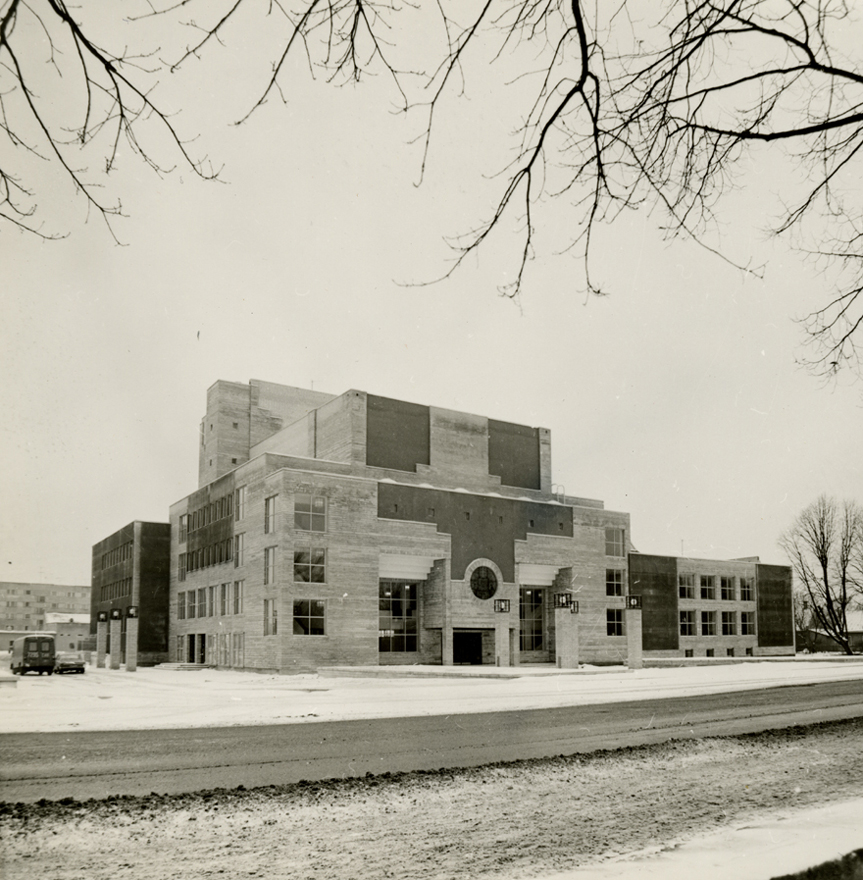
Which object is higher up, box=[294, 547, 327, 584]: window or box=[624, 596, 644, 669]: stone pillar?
box=[294, 547, 327, 584]: window

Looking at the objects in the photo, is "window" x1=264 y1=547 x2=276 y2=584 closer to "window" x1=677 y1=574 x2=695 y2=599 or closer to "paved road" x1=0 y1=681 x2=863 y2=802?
"paved road" x1=0 y1=681 x2=863 y2=802

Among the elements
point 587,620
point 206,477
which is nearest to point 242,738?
point 587,620

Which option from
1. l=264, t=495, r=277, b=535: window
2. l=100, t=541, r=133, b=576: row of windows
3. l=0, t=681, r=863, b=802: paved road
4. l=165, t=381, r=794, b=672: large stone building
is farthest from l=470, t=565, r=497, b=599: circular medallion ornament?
l=0, t=681, r=863, b=802: paved road

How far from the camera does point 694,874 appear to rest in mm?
5316

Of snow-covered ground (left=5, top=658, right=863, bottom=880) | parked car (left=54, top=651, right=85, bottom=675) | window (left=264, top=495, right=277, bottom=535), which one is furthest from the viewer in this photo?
parked car (left=54, top=651, right=85, bottom=675)

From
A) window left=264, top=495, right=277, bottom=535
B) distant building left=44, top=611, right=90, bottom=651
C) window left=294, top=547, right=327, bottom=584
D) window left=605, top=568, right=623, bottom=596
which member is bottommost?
distant building left=44, top=611, right=90, bottom=651

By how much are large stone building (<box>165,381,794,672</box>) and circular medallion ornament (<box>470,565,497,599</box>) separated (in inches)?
5.4

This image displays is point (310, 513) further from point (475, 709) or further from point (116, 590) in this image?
point (116, 590)

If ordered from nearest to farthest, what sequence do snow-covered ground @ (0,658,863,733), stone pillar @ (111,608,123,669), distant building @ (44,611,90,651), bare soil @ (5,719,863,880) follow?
bare soil @ (5,719,863,880), snow-covered ground @ (0,658,863,733), stone pillar @ (111,608,123,669), distant building @ (44,611,90,651)

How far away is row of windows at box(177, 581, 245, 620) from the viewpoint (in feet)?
163

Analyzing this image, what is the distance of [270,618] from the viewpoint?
4491cm

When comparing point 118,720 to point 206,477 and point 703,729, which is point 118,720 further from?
point 206,477

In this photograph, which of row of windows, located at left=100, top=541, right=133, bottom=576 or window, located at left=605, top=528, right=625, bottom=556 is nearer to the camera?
window, located at left=605, top=528, right=625, bottom=556

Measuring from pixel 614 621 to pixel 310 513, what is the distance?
1004 inches
